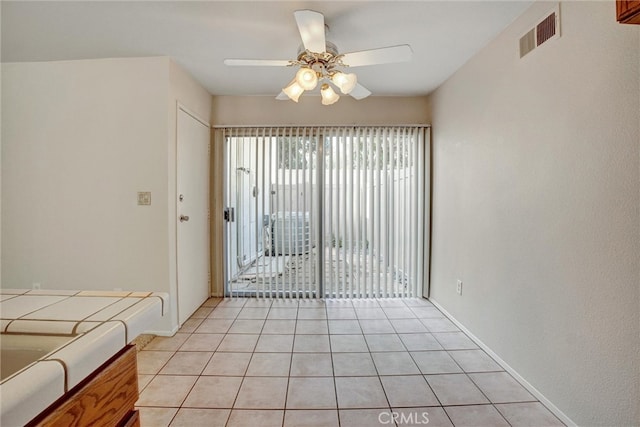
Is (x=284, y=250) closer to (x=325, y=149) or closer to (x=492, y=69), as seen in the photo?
(x=325, y=149)

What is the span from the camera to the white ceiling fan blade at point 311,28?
4.82ft

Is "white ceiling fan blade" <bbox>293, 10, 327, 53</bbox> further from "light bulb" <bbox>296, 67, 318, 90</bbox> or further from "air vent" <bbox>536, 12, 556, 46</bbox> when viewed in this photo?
"air vent" <bbox>536, 12, 556, 46</bbox>

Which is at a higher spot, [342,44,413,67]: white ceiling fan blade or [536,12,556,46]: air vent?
[536,12,556,46]: air vent

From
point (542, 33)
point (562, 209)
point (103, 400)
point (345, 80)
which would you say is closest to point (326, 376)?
point (103, 400)

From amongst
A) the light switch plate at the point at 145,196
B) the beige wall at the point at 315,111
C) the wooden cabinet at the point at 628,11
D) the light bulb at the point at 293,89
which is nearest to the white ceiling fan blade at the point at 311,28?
the light bulb at the point at 293,89

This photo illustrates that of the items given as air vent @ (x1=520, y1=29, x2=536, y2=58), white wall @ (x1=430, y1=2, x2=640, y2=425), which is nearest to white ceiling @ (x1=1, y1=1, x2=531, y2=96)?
air vent @ (x1=520, y1=29, x2=536, y2=58)

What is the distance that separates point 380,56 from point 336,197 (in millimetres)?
1664

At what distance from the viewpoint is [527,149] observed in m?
1.74

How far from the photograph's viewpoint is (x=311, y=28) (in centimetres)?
156

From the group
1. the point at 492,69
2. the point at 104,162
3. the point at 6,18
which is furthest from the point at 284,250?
the point at 6,18

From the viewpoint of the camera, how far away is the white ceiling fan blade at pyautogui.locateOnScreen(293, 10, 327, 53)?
147 centimetres

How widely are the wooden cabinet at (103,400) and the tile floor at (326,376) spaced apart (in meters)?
0.98

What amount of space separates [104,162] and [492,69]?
3.16 metres

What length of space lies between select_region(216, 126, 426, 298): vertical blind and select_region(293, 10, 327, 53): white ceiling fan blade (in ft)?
4.97
